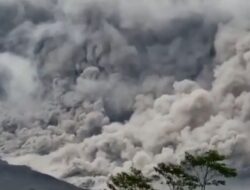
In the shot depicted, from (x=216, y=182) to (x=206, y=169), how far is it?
3.47m

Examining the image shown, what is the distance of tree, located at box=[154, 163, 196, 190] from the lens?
3155 inches

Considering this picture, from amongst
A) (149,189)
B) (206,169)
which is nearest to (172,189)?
(149,189)

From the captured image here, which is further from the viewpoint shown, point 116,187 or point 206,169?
point 116,187

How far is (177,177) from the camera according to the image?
81.3 metres

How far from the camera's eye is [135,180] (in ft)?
279

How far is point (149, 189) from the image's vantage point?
83438 mm

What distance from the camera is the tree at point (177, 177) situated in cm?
8012

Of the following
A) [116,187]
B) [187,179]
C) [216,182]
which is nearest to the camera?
[216,182]

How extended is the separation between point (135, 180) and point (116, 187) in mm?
10843

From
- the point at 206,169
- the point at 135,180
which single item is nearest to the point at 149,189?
the point at 135,180

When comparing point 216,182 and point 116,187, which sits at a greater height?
point 116,187

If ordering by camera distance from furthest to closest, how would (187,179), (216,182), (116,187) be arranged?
(116,187) → (187,179) → (216,182)

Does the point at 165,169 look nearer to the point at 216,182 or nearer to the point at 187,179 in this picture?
the point at 187,179

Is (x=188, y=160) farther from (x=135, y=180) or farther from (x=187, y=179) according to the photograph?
(x=135, y=180)
